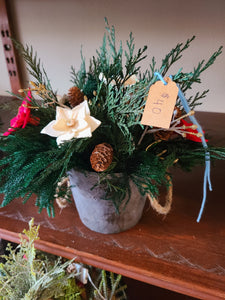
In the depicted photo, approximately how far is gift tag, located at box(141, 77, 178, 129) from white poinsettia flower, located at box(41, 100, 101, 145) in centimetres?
7

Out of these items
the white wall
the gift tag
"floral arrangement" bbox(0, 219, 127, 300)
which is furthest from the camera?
the white wall

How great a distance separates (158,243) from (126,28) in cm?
100

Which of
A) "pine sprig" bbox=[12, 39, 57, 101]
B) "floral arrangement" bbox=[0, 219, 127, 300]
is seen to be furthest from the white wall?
"floral arrangement" bbox=[0, 219, 127, 300]

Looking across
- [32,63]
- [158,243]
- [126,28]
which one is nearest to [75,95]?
[32,63]

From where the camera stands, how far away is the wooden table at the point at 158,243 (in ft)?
1.36

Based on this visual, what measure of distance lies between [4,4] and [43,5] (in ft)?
0.73

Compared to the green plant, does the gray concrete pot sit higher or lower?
higher

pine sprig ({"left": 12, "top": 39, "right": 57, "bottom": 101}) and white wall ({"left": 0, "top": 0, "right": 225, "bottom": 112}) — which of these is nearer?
pine sprig ({"left": 12, "top": 39, "right": 57, "bottom": 101})

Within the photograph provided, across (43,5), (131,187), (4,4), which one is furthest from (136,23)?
(131,187)

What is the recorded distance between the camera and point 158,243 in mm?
472

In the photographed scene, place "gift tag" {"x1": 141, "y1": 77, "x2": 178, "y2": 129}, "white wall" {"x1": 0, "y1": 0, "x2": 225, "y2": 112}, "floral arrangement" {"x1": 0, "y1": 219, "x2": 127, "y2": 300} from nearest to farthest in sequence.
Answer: "gift tag" {"x1": 141, "y1": 77, "x2": 178, "y2": 129} < "floral arrangement" {"x1": 0, "y1": 219, "x2": 127, "y2": 300} < "white wall" {"x1": 0, "y1": 0, "x2": 225, "y2": 112}

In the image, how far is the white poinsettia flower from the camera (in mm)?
359

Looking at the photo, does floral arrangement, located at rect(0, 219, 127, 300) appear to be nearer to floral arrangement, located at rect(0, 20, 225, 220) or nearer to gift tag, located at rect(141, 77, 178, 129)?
floral arrangement, located at rect(0, 20, 225, 220)

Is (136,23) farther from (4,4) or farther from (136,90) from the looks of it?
(136,90)
